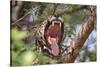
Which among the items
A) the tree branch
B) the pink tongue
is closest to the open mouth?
the pink tongue

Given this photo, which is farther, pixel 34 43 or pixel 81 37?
pixel 81 37

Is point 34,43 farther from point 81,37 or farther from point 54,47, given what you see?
point 81,37

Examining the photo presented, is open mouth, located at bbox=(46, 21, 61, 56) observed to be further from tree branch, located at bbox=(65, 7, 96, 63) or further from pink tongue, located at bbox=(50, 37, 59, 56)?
tree branch, located at bbox=(65, 7, 96, 63)

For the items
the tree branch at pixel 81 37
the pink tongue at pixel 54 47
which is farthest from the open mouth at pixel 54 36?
the tree branch at pixel 81 37

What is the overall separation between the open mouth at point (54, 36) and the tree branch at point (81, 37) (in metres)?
0.12

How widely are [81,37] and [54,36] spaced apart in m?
0.26

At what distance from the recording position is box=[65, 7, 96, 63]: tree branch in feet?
5.92

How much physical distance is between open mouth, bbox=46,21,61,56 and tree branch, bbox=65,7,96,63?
0.38 feet

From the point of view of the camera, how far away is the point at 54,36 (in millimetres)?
1774

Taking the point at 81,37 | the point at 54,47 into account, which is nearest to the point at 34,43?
the point at 54,47

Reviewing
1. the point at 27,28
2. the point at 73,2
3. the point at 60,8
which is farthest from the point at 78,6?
the point at 27,28
